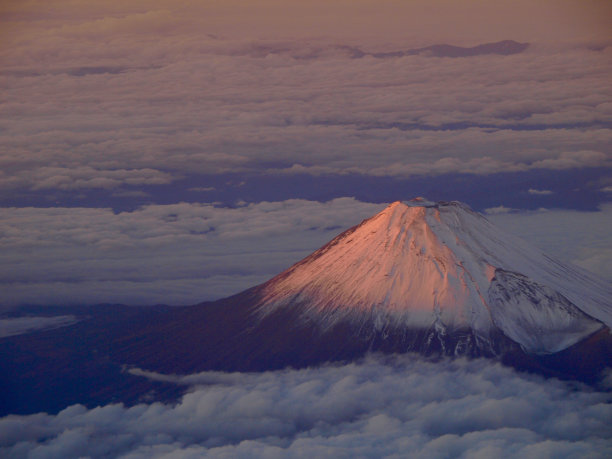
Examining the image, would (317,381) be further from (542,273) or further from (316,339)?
(542,273)

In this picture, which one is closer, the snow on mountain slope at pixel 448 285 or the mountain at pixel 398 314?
the mountain at pixel 398 314

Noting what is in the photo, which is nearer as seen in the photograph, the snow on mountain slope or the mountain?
the mountain

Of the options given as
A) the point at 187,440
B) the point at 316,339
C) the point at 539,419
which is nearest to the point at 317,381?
the point at 316,339

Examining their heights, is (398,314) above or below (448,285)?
below
